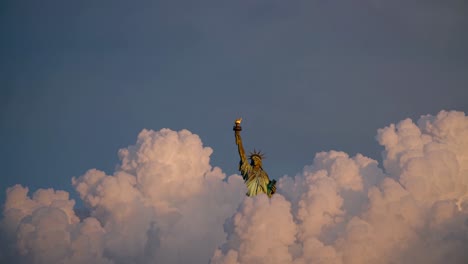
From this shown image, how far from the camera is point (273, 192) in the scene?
12750 centimetres

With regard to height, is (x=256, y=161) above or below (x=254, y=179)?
above

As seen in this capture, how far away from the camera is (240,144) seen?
124 meters

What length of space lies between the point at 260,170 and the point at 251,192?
310cm

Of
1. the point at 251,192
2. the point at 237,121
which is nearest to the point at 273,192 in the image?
the point at 251,192

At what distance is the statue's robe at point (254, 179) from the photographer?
126 metres

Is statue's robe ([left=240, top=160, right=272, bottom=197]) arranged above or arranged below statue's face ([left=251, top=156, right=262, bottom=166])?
below

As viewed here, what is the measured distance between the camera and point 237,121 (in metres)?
123

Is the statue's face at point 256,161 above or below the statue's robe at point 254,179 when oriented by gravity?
above

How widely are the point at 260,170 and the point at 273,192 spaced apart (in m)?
3.61

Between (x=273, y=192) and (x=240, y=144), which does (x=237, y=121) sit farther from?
(x=273, y=192)

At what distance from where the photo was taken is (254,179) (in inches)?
4948

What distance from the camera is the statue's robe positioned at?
126 metres

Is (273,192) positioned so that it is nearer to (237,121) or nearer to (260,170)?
(260,170)

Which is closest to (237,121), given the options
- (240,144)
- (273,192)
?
(240,144)
